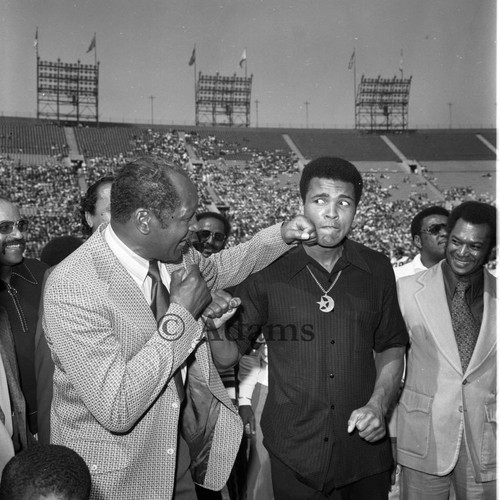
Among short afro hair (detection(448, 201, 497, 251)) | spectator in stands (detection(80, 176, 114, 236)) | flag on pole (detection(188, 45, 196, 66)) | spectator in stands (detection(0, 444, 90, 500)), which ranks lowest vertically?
spectator in stands (detection(0, 444, 90, 500))

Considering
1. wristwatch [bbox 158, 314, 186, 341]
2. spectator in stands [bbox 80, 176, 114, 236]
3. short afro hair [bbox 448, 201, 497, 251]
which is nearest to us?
wristwatch [bbox 158, 314, 186, 341]

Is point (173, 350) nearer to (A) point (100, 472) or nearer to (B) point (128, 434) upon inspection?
(B) point (128, 434)

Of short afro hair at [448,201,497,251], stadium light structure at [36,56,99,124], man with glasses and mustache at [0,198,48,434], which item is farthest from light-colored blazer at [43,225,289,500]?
stadium light structure at [36,56,99,124]

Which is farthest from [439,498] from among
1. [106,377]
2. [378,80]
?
[378,80]

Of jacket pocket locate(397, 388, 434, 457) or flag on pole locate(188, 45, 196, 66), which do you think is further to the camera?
flag on pole locate(188, 45, 196, 66)

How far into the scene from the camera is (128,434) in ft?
7.04

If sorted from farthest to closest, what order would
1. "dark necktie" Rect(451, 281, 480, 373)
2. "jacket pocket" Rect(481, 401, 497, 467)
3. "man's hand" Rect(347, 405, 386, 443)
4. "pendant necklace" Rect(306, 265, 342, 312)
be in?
1. "dark necktie" Rect(451, 281, 480, 373)
2. "jacket pocket" Rect(481, 401, 497, 467)
3. "pendant necklace" Rect(306, 265, 342, 312)
4. "man's hand" Rect(347, 405, 386, 443)

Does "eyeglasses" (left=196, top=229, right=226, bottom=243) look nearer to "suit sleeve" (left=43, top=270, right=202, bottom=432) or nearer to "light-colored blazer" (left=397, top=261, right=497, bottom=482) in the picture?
"light-colored blazer" (left=397, top=261, right=497, bottom=482)

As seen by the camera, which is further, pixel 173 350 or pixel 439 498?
pixel 439 498

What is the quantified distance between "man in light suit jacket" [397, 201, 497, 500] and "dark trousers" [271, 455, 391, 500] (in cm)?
54

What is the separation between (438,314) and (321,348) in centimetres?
85

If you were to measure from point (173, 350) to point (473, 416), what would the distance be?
1.73 meters

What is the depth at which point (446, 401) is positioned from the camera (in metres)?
3.06

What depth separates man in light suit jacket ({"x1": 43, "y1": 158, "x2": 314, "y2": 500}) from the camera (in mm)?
2008
